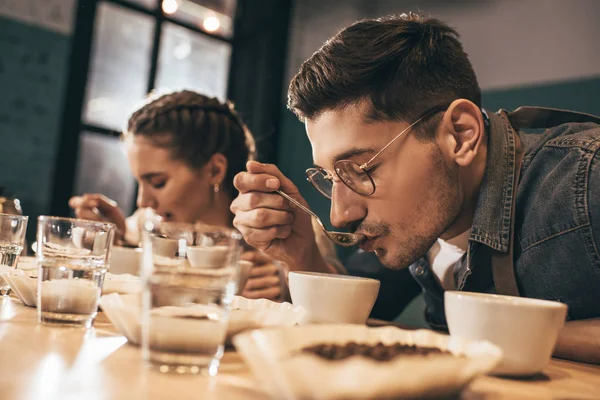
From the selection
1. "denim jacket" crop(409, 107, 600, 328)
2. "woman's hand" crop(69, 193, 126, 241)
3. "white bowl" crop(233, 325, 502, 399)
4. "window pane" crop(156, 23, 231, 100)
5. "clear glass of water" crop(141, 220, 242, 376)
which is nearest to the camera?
"white bowl" crop(233, 325, 502, 399)

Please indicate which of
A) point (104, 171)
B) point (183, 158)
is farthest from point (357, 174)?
point (104, 171)

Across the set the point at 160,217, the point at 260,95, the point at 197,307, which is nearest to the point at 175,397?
the point at 197,307

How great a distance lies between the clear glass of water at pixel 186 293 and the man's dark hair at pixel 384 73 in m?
0.82

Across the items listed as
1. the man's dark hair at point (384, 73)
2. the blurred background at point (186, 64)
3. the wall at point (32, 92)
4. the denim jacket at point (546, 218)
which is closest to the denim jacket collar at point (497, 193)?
the denim jacket at point (546, 218)

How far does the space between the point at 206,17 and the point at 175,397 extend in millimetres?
4554

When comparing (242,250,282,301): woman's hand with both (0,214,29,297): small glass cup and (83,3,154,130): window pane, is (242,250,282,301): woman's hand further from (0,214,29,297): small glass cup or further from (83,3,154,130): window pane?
(83,3,154,130): window pane

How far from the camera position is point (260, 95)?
4.72m

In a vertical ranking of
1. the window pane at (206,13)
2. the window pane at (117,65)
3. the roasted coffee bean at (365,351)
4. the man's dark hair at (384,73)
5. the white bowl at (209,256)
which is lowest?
the roasted coffee bean at (365,351)

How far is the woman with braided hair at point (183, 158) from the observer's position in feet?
7.58

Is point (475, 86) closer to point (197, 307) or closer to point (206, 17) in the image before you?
point (197, 307)

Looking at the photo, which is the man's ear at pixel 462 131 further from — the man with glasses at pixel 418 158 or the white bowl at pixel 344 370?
the white bowl at pixel 344 370

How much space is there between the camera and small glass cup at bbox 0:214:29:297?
0.94 metres

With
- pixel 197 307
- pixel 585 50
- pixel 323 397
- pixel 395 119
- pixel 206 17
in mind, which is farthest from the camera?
pixel 206 17

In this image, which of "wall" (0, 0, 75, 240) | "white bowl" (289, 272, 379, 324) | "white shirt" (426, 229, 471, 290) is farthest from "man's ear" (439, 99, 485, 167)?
"wall" (0, 0, 75, 240)
